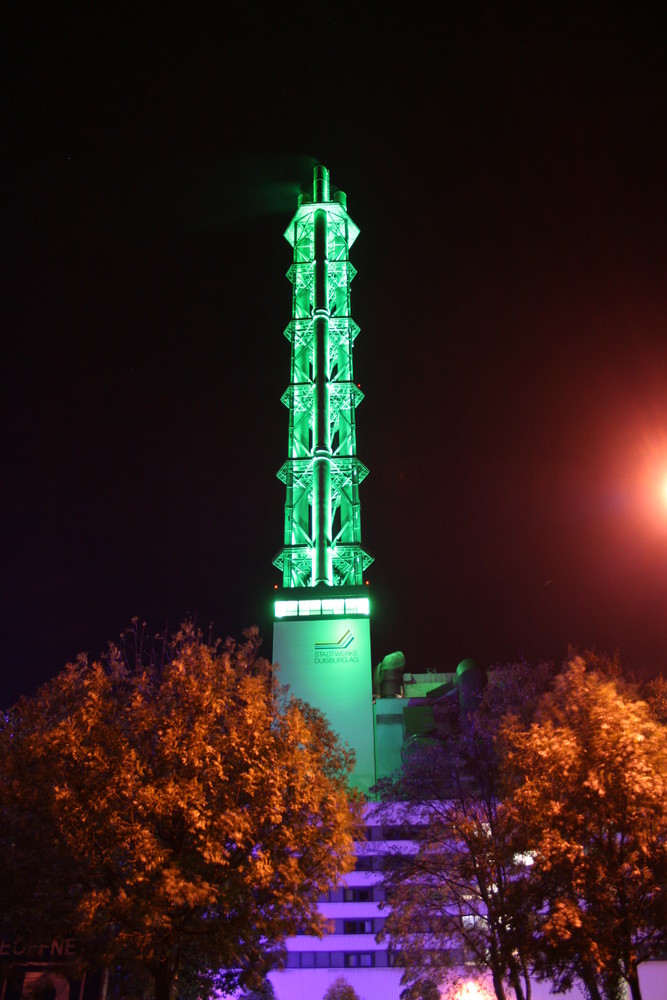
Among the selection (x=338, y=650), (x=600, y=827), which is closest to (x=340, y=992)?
(x=338, y=650)

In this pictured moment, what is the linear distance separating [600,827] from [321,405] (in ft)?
186

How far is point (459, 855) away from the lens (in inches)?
1064

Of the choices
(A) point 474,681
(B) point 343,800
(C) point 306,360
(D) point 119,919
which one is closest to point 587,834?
(B) point 343,800

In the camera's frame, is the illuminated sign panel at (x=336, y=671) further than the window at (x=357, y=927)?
Yes

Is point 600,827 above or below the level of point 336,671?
below

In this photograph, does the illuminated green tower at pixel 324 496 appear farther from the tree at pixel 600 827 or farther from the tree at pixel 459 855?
the tree at pixel 600 827

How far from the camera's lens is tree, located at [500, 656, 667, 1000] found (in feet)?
64.0

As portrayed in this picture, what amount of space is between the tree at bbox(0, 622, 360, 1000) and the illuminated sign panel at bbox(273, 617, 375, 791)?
35711mm

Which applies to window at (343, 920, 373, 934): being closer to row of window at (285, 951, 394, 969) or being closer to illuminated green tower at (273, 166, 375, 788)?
row of window at (285, 951, 394, 969)

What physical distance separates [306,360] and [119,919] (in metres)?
64.6

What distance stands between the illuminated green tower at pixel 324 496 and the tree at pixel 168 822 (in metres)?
37.2

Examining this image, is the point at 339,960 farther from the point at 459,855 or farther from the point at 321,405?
the point at 321,405

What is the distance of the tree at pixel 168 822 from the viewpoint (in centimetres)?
1841

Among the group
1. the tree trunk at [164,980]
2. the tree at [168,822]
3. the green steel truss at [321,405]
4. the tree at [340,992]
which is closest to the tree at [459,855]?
the tree at [168,822]
